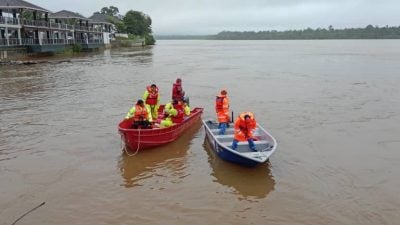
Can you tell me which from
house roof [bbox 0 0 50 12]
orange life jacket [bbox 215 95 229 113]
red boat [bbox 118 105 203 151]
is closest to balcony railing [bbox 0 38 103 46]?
house roof [bbox 0 0 50 12]

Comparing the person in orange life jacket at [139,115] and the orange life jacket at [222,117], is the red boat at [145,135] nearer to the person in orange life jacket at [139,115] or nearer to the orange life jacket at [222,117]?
the person in orange life jacket at [139,115]

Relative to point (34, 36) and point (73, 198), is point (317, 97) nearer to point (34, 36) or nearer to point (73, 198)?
point (73, 198)

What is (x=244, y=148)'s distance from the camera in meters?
10.8

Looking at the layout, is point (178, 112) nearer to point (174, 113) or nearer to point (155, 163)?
point (174, 113)

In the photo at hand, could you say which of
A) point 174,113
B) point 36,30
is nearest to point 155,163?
→ point 174,113

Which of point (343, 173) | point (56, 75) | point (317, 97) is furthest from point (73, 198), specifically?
point (56, 75)

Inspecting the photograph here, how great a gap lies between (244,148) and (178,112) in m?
3.39

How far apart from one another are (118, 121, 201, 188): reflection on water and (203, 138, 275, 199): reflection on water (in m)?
0.91

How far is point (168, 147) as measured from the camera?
1228 cm

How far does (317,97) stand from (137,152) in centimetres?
1336

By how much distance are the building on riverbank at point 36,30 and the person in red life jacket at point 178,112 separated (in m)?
34.7

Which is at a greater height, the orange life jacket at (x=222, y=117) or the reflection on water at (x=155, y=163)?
the orange life jacket at (x=222, y=117)

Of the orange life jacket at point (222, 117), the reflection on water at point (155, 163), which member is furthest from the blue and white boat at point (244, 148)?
the reflection on water at point (155, 163)

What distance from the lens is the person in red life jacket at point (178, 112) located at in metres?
13.4
